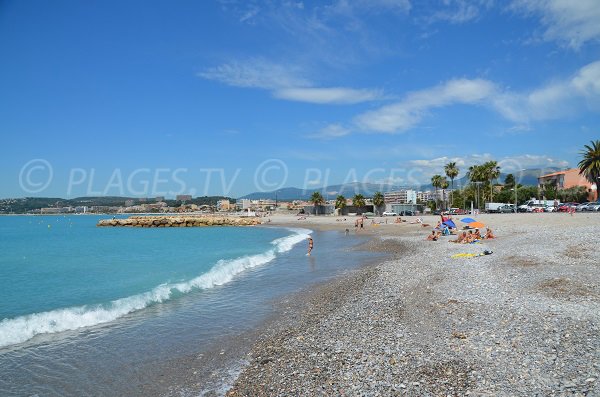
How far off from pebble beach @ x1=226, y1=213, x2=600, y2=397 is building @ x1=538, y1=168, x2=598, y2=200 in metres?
77.4

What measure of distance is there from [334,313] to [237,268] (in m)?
12.2

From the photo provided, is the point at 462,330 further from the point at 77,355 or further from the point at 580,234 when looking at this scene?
the point at 580,234

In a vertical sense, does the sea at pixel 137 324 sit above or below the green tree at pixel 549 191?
below

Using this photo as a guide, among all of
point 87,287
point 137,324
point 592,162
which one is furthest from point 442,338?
point 592,162

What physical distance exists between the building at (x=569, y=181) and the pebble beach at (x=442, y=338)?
77.4m

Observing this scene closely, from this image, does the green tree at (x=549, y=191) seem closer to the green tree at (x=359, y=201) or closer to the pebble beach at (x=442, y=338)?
the green tree at (x=359, y=201)

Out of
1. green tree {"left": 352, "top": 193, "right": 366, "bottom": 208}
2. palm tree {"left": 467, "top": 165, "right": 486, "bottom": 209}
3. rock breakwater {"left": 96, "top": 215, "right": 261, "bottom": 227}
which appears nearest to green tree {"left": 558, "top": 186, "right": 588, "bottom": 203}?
palm tree {"left": 467, "top": 165, "right": 486, "bottom": 209}

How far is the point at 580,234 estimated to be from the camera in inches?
899

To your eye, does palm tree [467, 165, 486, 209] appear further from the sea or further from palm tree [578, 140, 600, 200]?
the sea

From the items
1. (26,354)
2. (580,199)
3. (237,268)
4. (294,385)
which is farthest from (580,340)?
(580,199)

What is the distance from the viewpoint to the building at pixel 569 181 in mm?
77275

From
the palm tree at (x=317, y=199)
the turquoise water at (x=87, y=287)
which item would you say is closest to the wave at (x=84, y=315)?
the turquoise water at (x=87, y=287)

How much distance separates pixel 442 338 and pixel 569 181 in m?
103

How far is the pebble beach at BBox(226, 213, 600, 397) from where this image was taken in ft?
19.5
